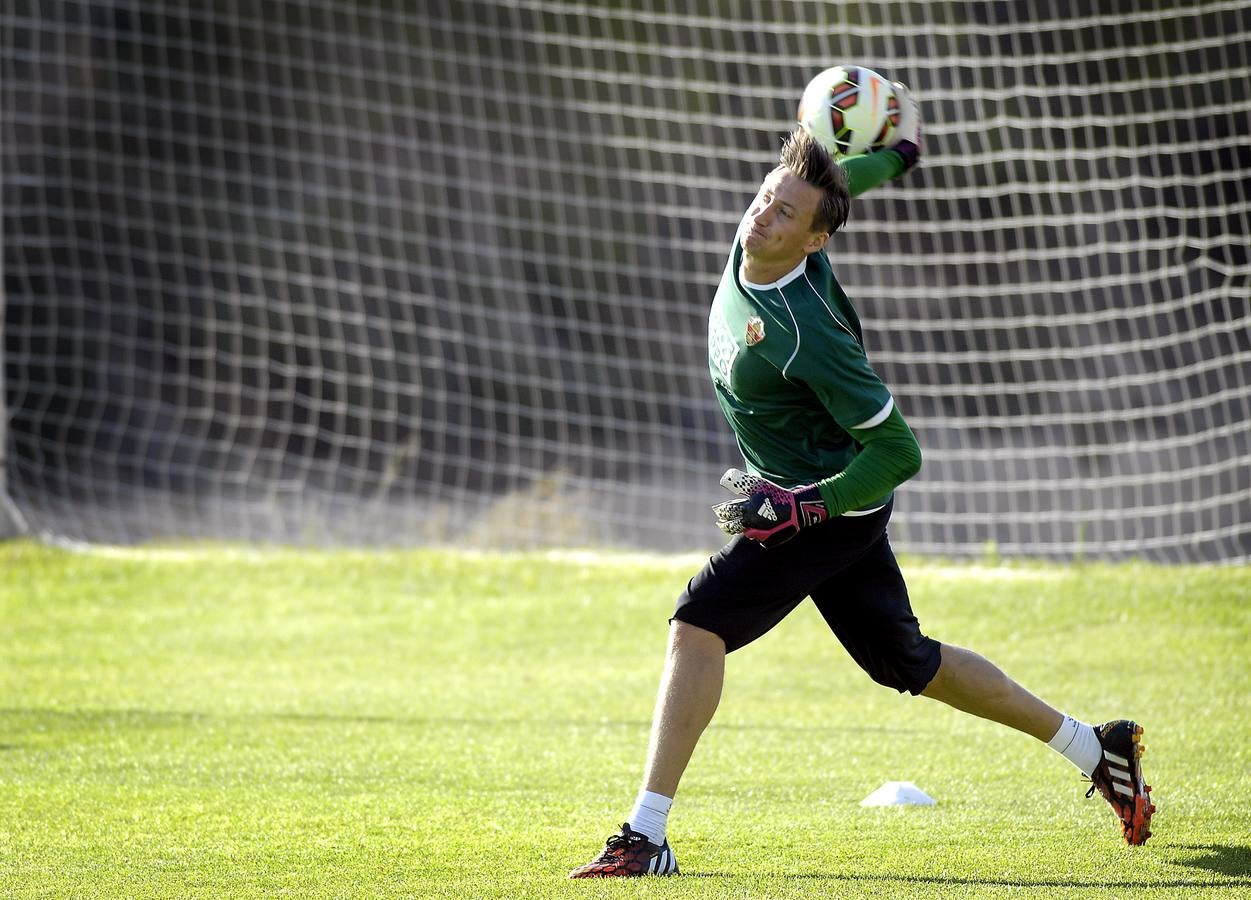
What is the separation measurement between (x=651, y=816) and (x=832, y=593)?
2.41ft

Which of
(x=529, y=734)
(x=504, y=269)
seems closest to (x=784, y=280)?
(x=529, y=734)

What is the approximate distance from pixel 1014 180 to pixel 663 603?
3.62m

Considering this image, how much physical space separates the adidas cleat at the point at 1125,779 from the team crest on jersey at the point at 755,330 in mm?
1353

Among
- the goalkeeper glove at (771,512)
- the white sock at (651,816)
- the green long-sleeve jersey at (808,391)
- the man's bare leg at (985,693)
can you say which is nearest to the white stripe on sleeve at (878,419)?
the green long-sleeve jersey at (808,391)

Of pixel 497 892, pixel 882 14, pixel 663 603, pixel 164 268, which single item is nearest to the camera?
pixel 497 892

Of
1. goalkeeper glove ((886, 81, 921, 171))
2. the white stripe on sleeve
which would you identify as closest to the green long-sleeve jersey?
the white stripe on sleeve

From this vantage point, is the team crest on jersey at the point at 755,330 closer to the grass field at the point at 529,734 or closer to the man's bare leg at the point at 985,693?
the man's bare leg at the point at 985,693

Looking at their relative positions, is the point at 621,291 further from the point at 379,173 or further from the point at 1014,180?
the point at 1014,180

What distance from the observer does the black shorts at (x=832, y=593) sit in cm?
386

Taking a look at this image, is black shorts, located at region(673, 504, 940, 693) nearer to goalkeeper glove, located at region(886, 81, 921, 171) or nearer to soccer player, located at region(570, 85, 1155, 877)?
soccer player, located at region(570, 85, 1155, 877)

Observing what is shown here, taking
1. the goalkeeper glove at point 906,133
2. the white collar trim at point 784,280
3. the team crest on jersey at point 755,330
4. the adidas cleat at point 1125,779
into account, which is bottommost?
the adidas cleat at point 1125,779

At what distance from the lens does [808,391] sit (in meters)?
3.80

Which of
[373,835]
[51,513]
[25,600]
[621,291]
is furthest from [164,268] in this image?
[373,835]

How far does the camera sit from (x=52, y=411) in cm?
1295
